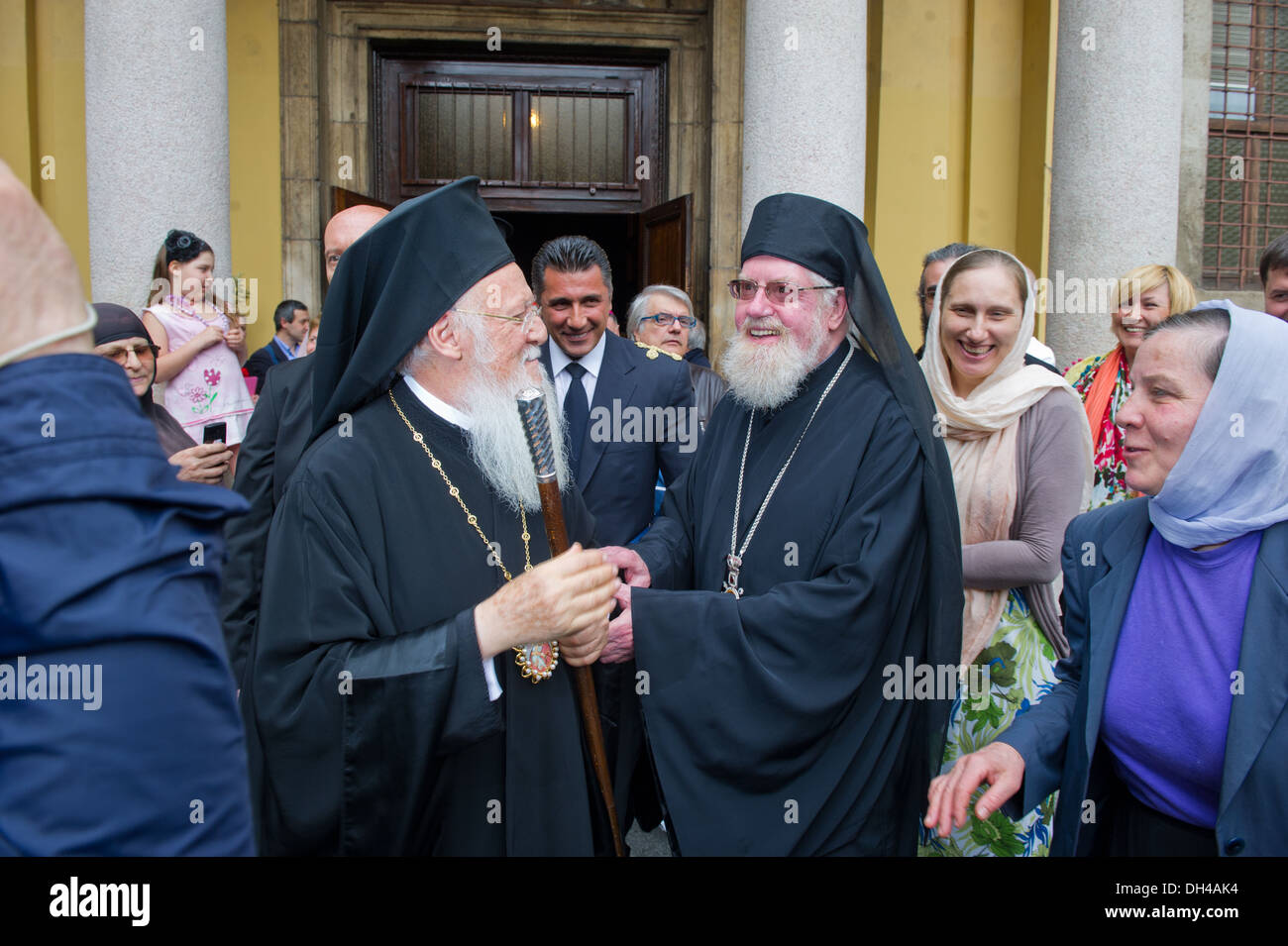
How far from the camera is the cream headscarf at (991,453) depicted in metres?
3.14

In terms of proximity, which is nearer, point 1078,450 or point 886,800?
point 886,800

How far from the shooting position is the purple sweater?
192cm

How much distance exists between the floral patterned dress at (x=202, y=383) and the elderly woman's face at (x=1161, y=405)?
12.4ft

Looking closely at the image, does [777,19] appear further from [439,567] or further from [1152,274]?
[439,567]

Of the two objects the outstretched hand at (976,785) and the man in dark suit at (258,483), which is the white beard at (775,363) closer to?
the outstretched hand at (976,785)

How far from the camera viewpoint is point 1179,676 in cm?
197

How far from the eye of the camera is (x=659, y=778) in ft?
7.85

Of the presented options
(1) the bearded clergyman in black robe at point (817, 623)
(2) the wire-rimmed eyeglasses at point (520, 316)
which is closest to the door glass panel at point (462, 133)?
(1) the bearded clergyman in black robe at point (817, 623)

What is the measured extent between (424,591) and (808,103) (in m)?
5.30

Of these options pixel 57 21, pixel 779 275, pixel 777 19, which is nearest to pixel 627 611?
pixel 779 275

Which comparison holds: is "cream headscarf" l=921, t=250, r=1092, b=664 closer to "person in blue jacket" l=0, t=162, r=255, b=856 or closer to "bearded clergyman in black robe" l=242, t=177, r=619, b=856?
"bearded clergyman in black robe" l=242, t=177, r=619, b=856

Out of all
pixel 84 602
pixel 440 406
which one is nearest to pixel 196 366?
pixel 440 406

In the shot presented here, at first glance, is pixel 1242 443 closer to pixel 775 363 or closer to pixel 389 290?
pixel 775 363

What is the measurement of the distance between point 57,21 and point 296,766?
860 centimetres
